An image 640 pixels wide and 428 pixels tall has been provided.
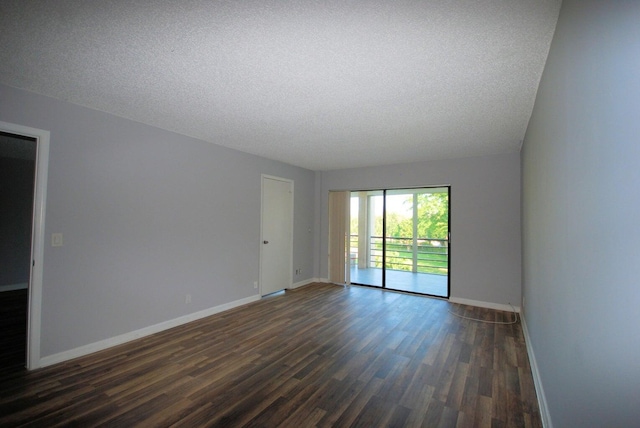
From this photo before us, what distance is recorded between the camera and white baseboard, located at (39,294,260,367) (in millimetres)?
2558

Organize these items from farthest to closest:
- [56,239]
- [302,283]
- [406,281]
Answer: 1. [406,281]
2. [302,283]
3. [56,239]

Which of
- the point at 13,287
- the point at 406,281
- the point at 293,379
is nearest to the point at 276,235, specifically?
the point at 293,379

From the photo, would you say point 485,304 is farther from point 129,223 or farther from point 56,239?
point 56,239

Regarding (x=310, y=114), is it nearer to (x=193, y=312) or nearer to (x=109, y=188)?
(x=109, y=188)

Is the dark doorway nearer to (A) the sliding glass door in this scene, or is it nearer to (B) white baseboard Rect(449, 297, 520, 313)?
(A) the sliding glass door

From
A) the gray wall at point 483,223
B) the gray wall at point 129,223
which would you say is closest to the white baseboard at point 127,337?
the gray wall at point 129,223

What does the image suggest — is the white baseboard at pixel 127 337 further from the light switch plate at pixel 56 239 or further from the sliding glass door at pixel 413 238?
the sliding glass door at pixel 413 238

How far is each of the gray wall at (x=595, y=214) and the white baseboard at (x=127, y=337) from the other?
3776mm

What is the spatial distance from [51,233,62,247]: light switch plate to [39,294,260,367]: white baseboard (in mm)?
1030

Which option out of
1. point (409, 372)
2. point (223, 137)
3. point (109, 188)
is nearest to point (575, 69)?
point (409, 372)

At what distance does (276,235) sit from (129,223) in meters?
2.53

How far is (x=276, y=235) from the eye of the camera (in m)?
5.22

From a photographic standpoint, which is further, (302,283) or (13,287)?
(302,283)

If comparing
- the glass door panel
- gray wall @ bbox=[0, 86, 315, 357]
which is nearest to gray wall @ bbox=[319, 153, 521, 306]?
the glass door panel
